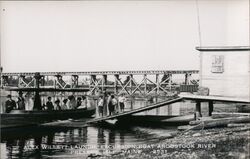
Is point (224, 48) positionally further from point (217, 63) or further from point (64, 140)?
point (64, 140)

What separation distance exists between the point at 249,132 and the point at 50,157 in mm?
5425

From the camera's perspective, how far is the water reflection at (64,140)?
1189 centimetres

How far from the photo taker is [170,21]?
12664 mm

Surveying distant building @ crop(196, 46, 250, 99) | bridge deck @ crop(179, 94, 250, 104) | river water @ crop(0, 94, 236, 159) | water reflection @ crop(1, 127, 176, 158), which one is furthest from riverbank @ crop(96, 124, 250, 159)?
distant building @ crop(196, 46, 250, 99)

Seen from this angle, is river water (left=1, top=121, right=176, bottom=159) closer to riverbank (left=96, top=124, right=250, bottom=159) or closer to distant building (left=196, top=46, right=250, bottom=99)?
riverbank (left=96, top=124, right=250, bottom=159)

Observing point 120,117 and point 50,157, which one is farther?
point 120,117

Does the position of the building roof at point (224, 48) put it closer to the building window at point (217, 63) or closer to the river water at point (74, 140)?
the building window at point (217, 63)

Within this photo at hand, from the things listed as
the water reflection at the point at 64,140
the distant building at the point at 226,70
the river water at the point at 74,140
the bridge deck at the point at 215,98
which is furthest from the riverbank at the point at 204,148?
the distant building at the point at 226,70

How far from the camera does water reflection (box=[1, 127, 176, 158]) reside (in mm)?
11891

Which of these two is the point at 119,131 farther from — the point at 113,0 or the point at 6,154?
the point at 113,0

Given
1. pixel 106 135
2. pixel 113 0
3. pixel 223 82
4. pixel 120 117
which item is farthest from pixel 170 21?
pixel 120 117

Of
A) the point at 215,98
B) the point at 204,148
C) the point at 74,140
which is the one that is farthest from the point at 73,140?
the point at 204,148

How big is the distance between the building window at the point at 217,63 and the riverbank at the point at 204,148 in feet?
13.2

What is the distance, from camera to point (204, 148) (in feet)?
32.6
